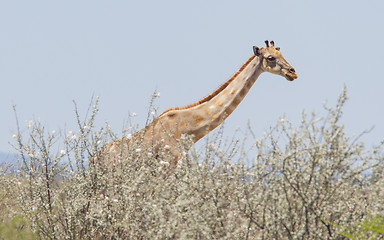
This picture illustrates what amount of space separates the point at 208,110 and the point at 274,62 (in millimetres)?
1986

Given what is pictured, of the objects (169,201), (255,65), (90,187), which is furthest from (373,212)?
(255,65)

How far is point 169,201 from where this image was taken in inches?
225

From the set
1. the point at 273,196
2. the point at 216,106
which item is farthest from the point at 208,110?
the point at 273,196

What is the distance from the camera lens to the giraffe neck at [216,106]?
9.96 meters

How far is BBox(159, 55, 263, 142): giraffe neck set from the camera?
996 cm

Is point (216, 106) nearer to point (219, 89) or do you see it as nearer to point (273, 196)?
point (219, 89)

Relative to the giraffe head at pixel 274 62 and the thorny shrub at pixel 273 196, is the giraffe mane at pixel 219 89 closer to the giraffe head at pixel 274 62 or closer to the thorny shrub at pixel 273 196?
the giraffe head at pixel 274 62

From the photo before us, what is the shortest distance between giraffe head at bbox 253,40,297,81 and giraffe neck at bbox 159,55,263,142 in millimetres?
122

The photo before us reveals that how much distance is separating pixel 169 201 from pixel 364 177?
2.01 m

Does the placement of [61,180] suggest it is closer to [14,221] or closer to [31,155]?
[31,155]

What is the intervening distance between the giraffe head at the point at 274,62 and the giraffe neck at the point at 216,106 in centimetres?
12

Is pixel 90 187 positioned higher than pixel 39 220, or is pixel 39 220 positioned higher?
pixel 90 187

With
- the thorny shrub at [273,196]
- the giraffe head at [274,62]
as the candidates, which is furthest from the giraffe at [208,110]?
the thorny shrub at [273,196]

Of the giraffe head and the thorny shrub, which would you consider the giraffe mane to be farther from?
the thorny shrub
